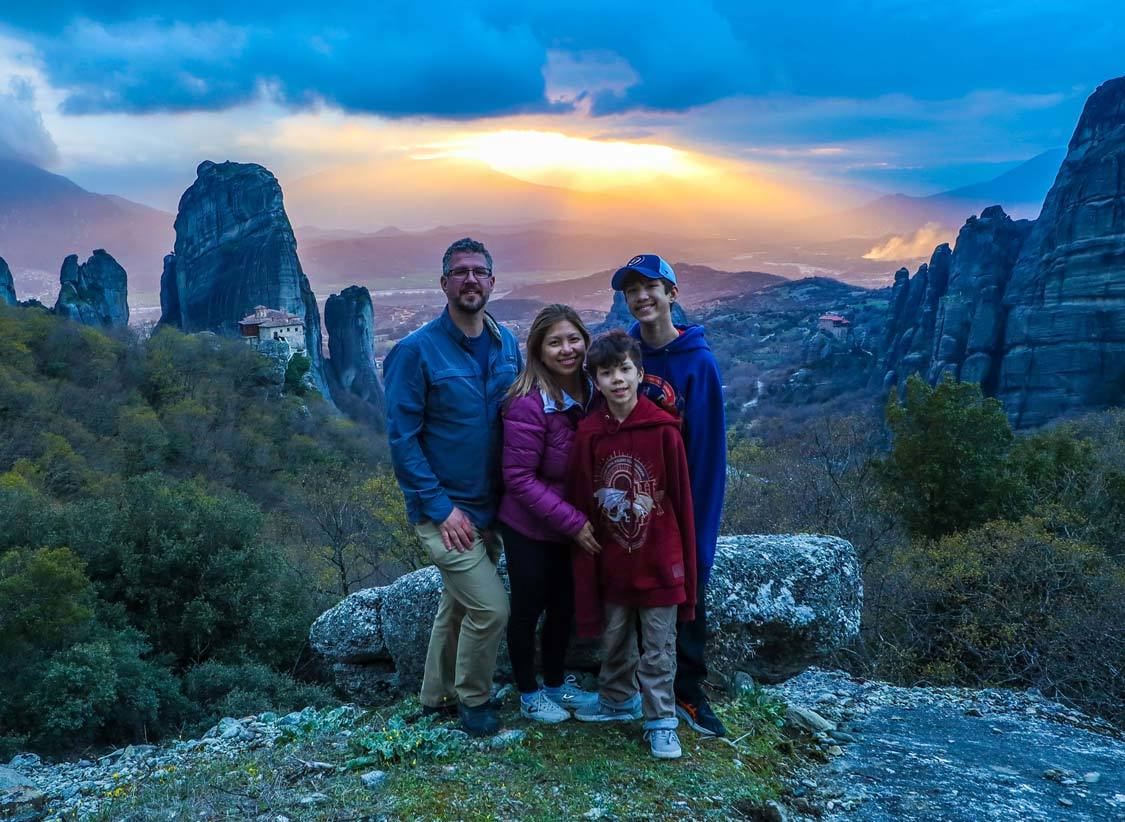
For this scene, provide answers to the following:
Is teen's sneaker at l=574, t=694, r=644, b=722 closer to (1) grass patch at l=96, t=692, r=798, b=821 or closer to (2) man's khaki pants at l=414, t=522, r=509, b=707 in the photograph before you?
(1) grass patch at l=96, t=692, r=798, b=821

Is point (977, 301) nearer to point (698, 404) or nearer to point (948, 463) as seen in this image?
point (948, 463)

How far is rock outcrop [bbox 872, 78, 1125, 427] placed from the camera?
44.2 m

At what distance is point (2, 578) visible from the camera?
11.4 m

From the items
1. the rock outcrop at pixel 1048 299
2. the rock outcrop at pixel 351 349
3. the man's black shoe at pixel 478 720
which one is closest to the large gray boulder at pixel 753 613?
the man's black shoe at pixel 478 720

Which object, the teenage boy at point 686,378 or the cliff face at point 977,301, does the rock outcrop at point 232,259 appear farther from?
the teenage boy at point 686,378

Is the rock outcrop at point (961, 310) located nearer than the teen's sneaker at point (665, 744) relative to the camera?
No

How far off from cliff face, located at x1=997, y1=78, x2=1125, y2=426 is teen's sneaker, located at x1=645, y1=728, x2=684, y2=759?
157 ft

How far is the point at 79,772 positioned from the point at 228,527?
30.7 feet

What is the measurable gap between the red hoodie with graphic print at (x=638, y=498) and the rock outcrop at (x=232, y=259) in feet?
213

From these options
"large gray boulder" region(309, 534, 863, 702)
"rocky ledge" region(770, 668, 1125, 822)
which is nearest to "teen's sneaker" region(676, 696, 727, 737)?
"rocky ledge" region(770, 668, 1125, 822)

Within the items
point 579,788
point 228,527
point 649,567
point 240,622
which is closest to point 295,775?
point 579,788

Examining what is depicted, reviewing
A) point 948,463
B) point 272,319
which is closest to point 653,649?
point 948,463

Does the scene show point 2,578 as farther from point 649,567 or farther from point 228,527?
point 649,567

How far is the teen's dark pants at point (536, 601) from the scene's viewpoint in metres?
3.87
